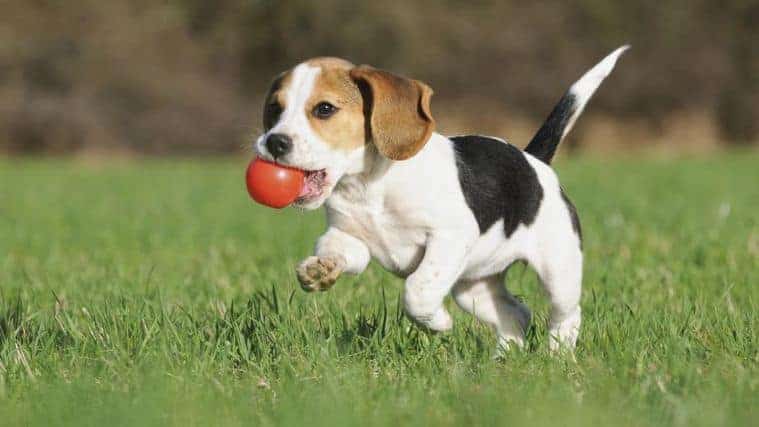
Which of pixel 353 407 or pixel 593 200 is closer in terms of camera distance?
pixel 353 407

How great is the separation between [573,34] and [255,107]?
31.5 feet

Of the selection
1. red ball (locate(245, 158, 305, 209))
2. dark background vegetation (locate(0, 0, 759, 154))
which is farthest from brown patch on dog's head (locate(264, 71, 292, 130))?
dark background vegetation (locate(0, 0, 759, 154))

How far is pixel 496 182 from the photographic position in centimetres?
444

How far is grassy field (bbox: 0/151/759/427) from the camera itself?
3215 mm

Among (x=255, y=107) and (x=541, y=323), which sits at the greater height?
(x=541, y=323)

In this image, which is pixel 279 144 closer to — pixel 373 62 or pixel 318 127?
pixel 318 127

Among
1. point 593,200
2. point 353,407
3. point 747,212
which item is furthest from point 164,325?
point 593,200

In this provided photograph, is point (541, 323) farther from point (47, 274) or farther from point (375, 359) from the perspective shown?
point (47, 274)

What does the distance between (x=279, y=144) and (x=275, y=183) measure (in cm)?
15

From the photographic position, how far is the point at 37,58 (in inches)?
1193

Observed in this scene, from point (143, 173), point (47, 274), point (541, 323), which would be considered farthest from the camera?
point (143, 173)

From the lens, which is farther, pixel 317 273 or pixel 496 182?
pixel 496 182

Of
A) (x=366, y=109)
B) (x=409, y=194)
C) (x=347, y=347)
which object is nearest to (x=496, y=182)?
(x=409, y=194)

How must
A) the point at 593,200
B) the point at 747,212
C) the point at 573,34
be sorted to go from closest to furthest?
1. the point at 747,212
2. the point at 593,200
3. the point at 573,34
